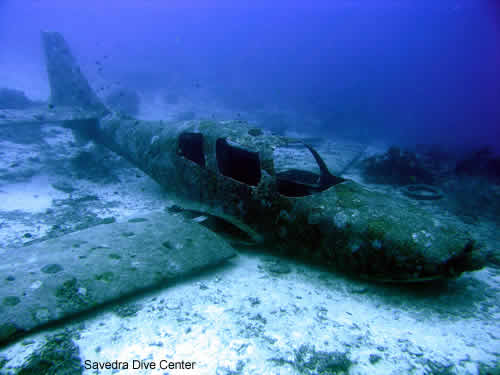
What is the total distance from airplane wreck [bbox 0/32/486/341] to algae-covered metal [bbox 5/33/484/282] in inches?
0.5

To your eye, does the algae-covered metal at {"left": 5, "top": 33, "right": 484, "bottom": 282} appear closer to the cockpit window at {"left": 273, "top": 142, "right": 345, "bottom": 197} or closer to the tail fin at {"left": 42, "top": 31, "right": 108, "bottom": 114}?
the cockpit window at {"left": 273, "top": 142, "right": 345, "bottom": 197}

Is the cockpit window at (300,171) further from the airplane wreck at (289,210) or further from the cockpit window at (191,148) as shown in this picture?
the cockpit window at (191,148)

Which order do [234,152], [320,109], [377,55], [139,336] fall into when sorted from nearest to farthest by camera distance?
1. [139,336]
2. [234,152]
3. [320,109]
4. [377,55]

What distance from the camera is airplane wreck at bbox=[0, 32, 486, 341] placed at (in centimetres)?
298

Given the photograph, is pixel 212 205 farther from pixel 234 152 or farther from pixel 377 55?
pixel 377 55

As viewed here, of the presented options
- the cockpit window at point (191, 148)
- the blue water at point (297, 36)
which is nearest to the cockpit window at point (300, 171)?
the cockpit window at point (191, 148)

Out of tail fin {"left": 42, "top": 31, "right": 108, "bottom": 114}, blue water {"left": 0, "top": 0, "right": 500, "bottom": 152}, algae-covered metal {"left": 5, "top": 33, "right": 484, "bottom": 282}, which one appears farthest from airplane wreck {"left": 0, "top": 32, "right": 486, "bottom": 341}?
blue water {"left": 0, "top": 0, "right": 500, "bottom": 152}

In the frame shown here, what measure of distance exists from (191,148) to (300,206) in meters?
2.94

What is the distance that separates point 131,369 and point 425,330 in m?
3.02

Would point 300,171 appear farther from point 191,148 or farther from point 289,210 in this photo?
point 191,148

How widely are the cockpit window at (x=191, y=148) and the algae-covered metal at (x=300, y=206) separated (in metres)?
0.02

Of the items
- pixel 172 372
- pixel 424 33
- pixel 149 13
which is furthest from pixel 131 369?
pixel 149 13

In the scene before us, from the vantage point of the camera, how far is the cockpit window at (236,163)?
4.63m

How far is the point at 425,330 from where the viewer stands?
2.72 meters
